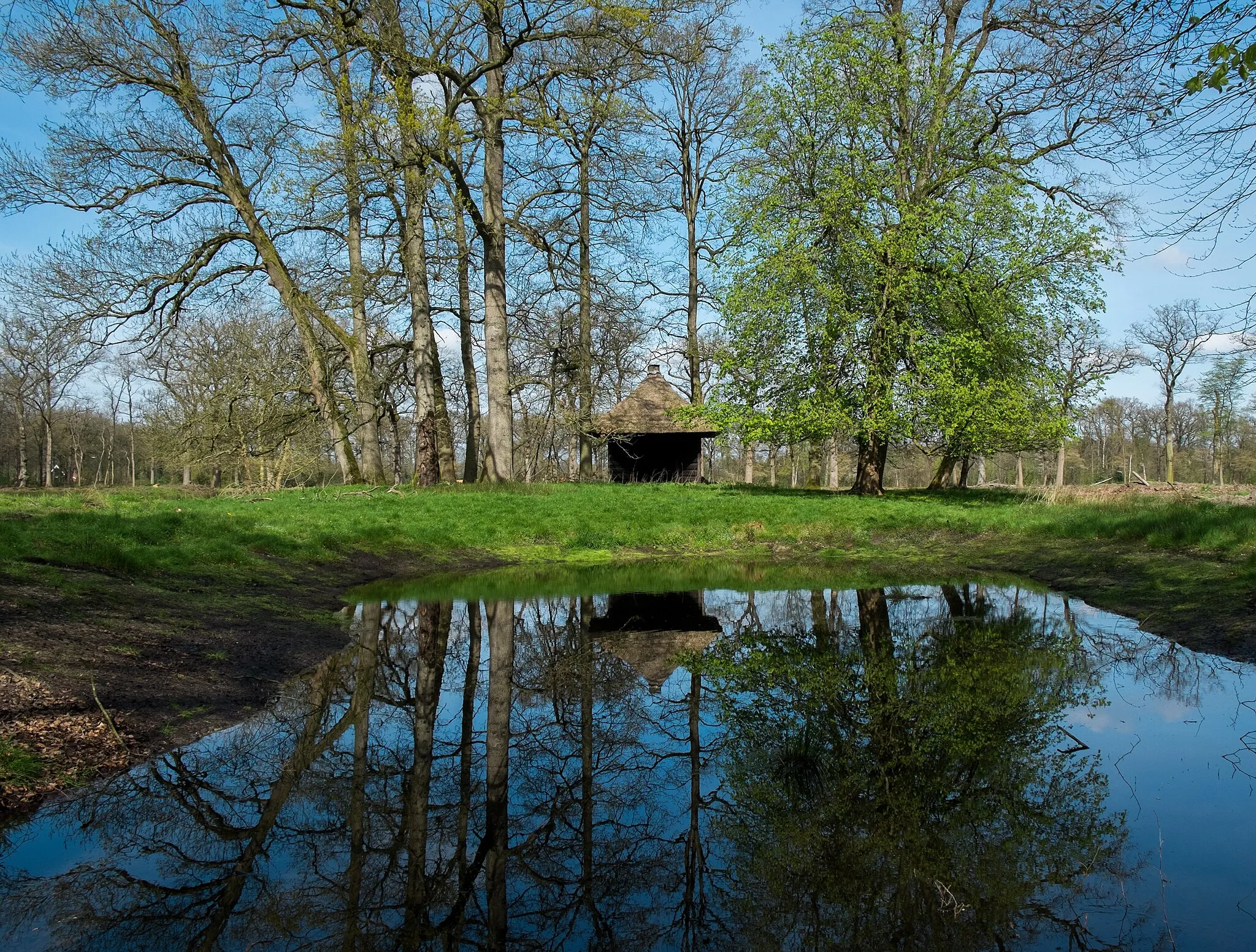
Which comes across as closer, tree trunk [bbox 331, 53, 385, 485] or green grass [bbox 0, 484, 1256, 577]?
green grass [bbox 0, 484, 1256, 577]

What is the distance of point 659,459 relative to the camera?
32406 mm

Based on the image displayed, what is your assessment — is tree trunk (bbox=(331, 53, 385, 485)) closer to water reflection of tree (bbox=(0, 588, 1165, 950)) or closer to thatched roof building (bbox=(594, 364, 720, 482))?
thatched roof building (bbox=(594, 364, 720, 482))

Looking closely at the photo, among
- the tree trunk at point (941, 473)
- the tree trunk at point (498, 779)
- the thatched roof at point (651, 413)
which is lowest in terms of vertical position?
the tree trunk at point (498, 779)

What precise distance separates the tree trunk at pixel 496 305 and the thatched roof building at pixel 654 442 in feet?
32.4

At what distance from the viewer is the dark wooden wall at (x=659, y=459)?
31828 millimetres

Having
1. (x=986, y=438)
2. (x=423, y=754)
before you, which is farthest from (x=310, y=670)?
(x=986, y=438)

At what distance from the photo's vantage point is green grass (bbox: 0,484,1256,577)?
9.61 m

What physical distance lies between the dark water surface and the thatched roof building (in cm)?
2397

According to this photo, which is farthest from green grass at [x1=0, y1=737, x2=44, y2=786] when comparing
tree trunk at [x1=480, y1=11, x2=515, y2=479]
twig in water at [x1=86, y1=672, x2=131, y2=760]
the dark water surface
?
tree trunk at [x1=480, y1=11, x2=515, y2=479]

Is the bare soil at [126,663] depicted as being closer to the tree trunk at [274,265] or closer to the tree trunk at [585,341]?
the tree trunk at [274,265]

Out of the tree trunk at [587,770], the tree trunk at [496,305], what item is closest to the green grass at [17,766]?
the tree trunk at [587,770]

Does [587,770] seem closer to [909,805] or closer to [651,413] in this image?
[909,805]

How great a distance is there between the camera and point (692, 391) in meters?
29.4

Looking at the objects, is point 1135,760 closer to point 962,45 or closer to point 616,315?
point 962,45
